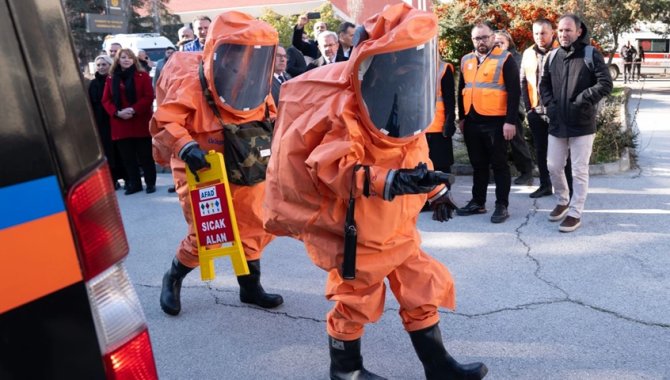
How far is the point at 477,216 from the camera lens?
6402 mm

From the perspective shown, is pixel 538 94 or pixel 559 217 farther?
pixel 538 94

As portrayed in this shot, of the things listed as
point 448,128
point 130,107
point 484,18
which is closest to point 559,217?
point 448,128

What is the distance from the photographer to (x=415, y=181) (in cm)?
251

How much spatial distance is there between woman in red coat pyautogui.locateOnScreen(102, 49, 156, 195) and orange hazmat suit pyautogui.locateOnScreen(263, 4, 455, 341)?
233 inches

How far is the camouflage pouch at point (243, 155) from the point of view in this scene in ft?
13.1

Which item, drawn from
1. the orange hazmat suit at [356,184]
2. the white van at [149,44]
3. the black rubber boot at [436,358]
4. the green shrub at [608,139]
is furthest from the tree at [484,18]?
the white van at [149,44]

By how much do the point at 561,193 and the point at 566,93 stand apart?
36.7 inches

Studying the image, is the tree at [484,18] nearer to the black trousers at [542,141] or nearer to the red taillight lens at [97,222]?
the black trousers at [542,141]

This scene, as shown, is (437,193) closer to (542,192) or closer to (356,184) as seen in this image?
(356,184)

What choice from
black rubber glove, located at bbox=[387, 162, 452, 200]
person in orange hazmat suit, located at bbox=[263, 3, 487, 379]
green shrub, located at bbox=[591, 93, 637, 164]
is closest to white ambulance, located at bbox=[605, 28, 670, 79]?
green shrub, located at bbox=[591, 93, 637, 164]

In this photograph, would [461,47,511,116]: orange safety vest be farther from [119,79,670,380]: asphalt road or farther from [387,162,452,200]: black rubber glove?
[387,162,452,200]: black rubber glove

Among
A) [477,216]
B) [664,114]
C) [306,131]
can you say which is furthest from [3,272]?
[664,114]

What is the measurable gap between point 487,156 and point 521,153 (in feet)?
3.90

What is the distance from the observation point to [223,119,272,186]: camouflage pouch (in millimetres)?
3994
